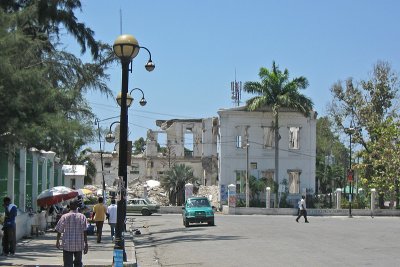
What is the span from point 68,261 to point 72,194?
19.3 metres

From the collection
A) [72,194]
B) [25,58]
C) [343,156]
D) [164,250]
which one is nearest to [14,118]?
[25,58]

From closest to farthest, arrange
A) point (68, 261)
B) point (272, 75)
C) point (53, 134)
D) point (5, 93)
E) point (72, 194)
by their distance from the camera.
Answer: point (68, 261) → point (5, 93) → point (53, 134) → point (72, 194) → point (272, 75)

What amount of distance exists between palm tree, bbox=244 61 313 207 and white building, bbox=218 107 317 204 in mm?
2836

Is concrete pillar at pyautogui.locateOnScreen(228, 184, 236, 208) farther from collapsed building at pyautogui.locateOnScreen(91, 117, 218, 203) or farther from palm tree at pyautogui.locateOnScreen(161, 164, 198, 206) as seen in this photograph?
collapsed building at pyautogui.locateOnScreen(91, 117, 218, 203)

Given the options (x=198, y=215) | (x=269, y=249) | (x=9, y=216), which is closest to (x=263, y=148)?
(x=198, y=215)

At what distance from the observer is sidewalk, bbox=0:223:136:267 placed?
1688 cm

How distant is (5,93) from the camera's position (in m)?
16.9

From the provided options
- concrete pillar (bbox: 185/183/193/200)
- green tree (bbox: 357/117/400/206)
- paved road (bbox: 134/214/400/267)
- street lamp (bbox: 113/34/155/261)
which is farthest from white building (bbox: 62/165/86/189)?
street lamp (bbox: 113/34/155/261)

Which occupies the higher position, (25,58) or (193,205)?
(25,58)

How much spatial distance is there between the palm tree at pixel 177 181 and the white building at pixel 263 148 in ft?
12.9

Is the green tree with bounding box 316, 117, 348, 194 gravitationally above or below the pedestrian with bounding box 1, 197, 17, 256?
above

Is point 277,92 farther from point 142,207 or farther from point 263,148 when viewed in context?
point 142,207

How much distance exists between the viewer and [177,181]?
217ft

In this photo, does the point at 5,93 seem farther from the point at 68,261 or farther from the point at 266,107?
the point at 266,107
